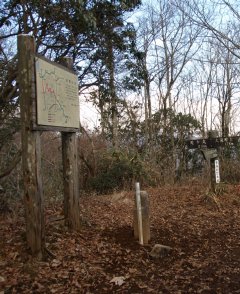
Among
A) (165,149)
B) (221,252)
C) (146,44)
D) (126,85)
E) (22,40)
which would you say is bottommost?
(221,252)

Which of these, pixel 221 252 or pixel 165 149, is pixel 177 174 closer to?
pixel 165 149

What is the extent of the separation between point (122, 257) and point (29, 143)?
1.87 m

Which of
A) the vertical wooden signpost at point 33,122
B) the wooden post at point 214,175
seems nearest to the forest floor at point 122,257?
the vertical wooden signpost at point 33,122

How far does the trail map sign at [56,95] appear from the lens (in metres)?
4.69

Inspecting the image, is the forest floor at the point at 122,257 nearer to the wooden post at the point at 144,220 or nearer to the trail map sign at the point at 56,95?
the wooden post at the point at 144,220

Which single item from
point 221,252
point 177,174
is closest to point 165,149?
point 177,174

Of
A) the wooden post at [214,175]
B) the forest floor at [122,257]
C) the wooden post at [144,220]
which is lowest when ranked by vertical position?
the forest floor at [122,257]

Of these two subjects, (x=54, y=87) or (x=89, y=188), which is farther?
(x=89, y=188)

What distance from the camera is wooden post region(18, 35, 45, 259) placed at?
456 centimetres

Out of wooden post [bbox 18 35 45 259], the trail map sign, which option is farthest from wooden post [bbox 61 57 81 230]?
wooden post [bbox 18 35 45 259]

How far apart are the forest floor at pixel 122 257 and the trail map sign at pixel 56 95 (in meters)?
1.62

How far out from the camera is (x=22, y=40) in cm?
461

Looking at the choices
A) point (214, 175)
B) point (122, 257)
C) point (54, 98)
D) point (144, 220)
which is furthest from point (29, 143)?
point (214, 175)

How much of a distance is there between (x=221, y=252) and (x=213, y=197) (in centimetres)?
312
